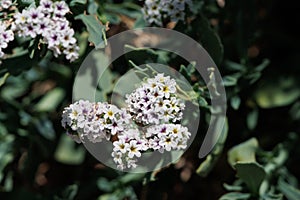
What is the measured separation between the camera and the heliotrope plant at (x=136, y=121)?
1934mm

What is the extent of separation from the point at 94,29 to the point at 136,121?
0.37m

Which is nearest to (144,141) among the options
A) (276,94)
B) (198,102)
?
(198,102)

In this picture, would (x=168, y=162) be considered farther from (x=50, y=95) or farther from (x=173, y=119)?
(x=50, y=95)

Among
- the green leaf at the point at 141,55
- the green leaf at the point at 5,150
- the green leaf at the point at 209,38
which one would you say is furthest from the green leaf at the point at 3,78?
the green leaf at the point at 209,38

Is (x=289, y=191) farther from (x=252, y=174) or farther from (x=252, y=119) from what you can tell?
(x=252, y=119)

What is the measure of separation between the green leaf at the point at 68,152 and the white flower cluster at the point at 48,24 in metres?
0.74

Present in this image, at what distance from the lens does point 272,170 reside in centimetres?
245

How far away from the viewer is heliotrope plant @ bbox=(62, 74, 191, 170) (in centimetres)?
193

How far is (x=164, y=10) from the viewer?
2.24 meters

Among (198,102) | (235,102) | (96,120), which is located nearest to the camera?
(96,120)

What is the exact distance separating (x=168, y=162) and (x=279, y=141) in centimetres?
69

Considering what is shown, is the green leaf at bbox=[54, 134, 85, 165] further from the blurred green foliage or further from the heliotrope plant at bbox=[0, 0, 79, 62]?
the heliotrope plant at bbox=[0, 0, 79, 62]

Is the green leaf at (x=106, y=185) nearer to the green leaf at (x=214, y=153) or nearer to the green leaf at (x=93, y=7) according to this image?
the green leaf at (x=214, y=153)

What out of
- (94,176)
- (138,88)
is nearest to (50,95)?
(94,176)
